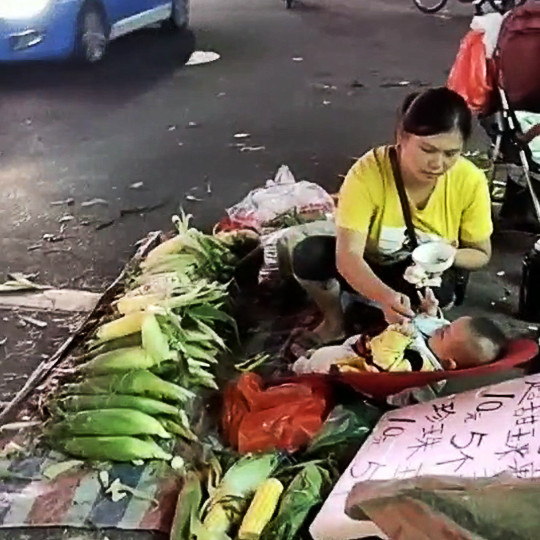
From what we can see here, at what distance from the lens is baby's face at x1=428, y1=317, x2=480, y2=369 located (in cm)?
258

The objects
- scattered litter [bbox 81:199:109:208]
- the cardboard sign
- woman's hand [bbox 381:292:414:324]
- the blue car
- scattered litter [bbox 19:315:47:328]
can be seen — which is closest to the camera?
the cardboard sign

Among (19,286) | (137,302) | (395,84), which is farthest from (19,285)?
(395,84)

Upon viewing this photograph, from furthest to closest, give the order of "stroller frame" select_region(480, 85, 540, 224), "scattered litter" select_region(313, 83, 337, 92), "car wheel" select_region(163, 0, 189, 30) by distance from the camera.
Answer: "car wheel" select_region(163, 0, 189, 30) → "scattered litter" select_region(313, 83, 337, 92) → "stroller frame" select_region(480, 85, 540, 224)

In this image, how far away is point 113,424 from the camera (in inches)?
102

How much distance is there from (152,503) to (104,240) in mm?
1798

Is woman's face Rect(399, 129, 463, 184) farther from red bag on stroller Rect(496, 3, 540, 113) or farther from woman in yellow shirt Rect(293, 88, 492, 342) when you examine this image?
red bag on stroller Rect(496, 3, 540, 113)

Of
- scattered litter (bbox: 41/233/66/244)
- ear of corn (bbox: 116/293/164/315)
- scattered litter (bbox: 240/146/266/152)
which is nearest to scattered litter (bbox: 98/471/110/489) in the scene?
ear of corn (bbox: 116/293/164/315)

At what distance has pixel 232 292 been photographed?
3.36 metres

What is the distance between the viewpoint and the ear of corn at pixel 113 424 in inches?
102

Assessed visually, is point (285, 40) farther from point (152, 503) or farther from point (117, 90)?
point (152, 503)

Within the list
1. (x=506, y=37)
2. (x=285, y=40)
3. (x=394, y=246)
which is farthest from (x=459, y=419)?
(x=285, y=40)

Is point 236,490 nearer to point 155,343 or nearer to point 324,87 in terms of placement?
point 155,343

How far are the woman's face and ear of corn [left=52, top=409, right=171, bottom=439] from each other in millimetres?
939

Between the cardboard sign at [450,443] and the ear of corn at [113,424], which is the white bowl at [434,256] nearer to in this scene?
the cardboard sign at [450,443]
